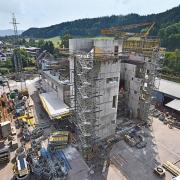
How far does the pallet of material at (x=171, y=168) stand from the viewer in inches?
902

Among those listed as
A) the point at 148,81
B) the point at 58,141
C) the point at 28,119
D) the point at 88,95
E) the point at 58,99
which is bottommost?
the point at 28,119

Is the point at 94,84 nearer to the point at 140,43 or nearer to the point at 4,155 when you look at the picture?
the point at 4,155

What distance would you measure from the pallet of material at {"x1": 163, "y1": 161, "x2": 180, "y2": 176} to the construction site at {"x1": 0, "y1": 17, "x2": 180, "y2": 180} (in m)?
0.12

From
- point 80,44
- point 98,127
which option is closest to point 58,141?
point 98,127

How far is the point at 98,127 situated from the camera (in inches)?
1089

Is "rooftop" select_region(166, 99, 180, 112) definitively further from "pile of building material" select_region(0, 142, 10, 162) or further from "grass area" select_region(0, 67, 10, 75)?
"grass area" select_region(0, 67, 10, 75)

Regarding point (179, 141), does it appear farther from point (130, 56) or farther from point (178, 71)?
point (178, 71)

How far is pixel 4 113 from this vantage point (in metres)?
36.1

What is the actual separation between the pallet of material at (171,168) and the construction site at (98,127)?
122 mm

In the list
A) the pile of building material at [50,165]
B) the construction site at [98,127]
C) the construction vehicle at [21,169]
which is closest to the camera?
the construction vehicle at [21,169]

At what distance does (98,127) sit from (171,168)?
11492 mm

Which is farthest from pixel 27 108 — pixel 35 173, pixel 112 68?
pixel 112 68

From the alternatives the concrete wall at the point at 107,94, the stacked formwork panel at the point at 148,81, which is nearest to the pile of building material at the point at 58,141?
the concrete wall at the point at 107,94

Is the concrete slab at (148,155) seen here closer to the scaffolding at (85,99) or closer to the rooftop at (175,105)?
the scaffolding at (85,99)
